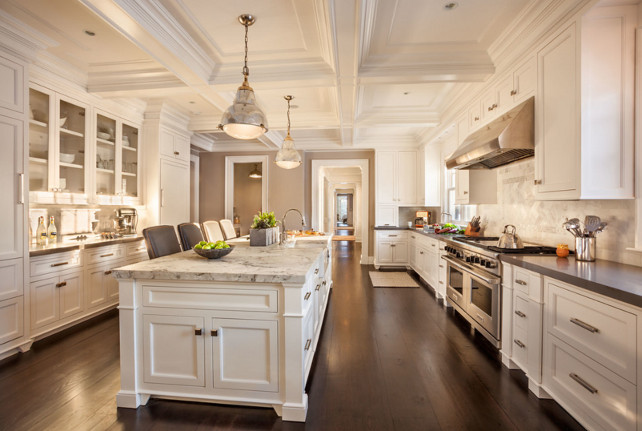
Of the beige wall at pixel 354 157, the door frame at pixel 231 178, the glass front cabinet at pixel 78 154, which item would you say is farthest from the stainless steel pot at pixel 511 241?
the door frame at pixel 231 178

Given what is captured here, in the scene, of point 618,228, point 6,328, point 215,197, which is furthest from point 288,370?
point 215,197

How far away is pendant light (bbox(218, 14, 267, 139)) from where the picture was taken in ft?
7.55

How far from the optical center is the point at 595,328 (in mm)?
1511

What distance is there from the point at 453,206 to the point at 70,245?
5.44 metres

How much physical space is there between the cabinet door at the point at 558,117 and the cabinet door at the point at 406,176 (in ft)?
12.8

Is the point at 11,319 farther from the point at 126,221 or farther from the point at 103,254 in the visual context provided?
the point at 126,221

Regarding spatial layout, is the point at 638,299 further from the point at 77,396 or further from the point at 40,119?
the point at 40,119

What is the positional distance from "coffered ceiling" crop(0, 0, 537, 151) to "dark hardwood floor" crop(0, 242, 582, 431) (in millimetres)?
2570

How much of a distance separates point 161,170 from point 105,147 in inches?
30.6

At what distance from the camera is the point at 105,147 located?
379 cm

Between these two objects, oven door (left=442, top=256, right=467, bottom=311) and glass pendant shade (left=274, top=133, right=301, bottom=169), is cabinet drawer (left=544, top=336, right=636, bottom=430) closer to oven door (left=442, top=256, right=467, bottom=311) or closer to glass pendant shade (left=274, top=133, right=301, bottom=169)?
oven door (left=442, top=256, right=467, bottom=311)

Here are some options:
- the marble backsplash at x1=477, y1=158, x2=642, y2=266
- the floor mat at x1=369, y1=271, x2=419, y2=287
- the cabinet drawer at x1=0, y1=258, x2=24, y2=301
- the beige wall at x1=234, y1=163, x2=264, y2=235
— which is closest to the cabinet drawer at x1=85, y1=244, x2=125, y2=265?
the cabinet drawer at x1=0, y1=258, x2=24, y2=301

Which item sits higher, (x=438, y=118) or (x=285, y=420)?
(x=438, y=118)

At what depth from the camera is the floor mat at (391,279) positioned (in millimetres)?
4867
